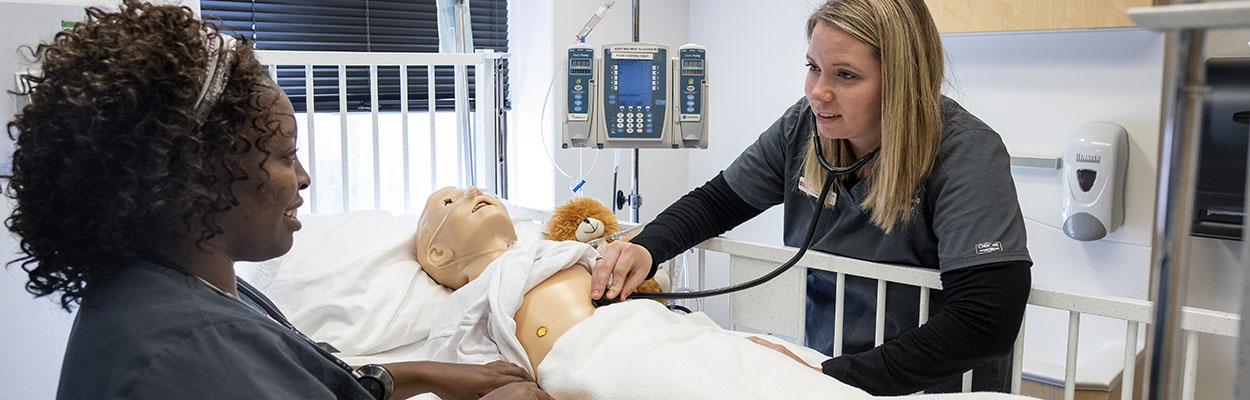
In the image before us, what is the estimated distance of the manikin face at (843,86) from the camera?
146 cm

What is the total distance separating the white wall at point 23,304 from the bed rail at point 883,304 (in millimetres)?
1455

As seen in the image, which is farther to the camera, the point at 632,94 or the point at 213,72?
the point at 632,94

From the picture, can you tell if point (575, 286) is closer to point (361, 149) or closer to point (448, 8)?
point (448, 8)

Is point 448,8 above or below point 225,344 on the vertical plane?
above

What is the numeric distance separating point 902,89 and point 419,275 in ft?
3.60

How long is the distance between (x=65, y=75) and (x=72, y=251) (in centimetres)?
16

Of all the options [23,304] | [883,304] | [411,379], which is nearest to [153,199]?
[411,379]

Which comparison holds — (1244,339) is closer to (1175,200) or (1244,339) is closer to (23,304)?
(1175,200)

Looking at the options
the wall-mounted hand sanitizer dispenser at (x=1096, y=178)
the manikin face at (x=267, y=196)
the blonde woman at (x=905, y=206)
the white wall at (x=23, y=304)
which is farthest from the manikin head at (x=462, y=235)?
the wall-mounted hand sanitizer dispenser at (x=1096, y=178)

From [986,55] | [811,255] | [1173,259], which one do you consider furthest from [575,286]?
[986,55]

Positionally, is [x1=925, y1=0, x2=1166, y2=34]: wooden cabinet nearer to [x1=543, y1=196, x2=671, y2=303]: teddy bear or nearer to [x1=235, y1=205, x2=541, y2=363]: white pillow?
[x1=543, y1=196, x2=671, y2=303]: teddy bear

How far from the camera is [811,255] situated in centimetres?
164

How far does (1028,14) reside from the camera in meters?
2.24

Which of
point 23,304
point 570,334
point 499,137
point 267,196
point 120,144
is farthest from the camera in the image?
point 499,137
